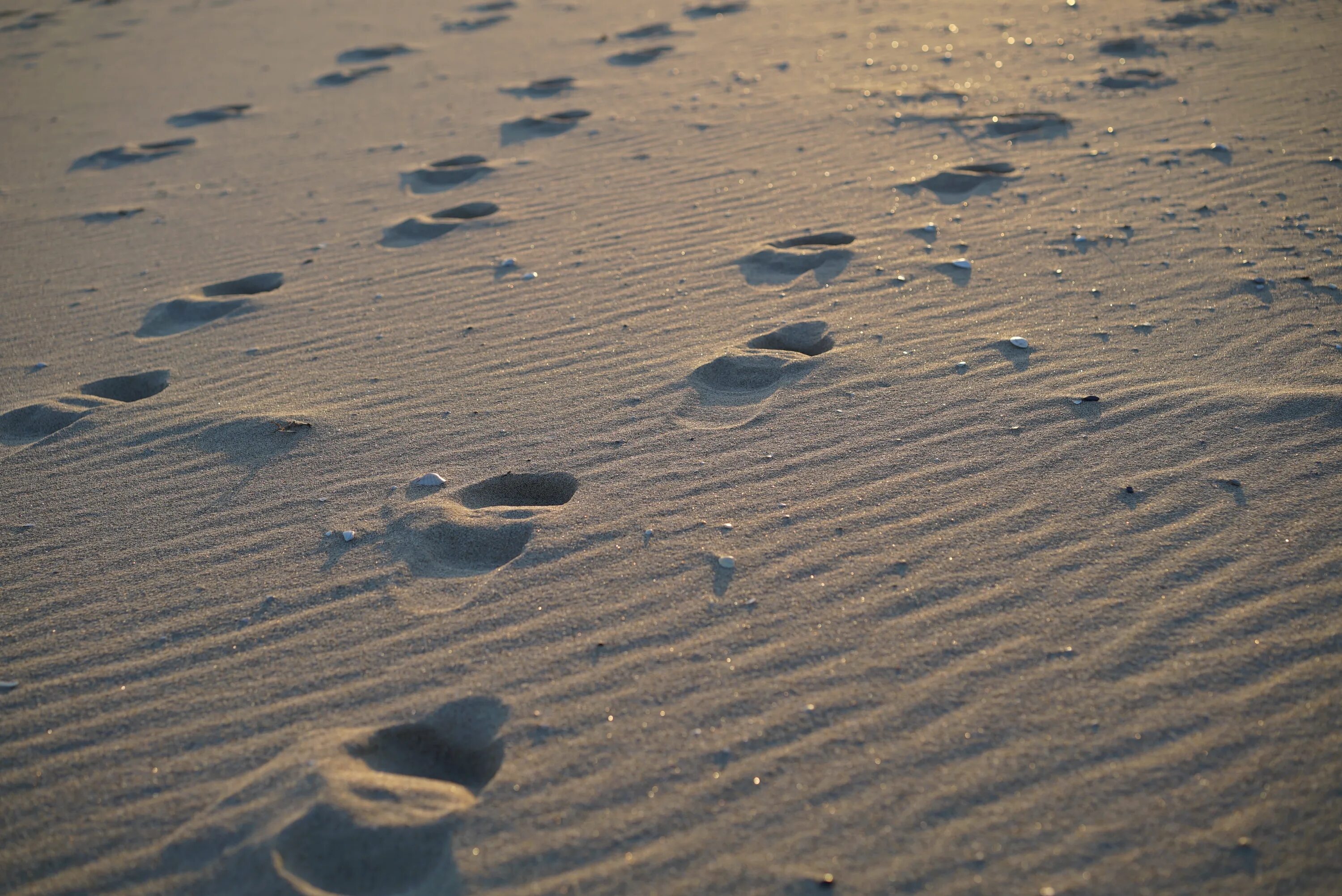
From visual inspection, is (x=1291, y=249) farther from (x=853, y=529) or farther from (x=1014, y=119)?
(x=853, y=529)

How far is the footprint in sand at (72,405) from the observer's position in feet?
11.6

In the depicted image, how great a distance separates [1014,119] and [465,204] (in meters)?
3.48

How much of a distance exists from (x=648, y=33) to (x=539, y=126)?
2.98m

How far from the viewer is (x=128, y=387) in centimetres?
379

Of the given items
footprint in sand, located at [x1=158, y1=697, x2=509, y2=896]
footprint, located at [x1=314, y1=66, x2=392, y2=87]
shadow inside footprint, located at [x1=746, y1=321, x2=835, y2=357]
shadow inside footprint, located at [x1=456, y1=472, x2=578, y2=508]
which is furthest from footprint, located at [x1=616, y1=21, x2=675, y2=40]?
footprint in sand, located at [x1=158, y1=697, x2=509, y2=896]

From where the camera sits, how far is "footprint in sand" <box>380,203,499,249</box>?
491 centimetres

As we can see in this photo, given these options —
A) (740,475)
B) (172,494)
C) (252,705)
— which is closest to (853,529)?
(740,475)

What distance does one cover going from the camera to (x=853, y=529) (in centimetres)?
272

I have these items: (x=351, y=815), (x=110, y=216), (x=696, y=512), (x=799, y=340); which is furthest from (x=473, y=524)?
(x=110, y=216)

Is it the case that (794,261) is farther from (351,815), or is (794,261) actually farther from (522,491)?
(351,815)

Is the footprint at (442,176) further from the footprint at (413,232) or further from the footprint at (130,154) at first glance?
the footprint at (130,154)

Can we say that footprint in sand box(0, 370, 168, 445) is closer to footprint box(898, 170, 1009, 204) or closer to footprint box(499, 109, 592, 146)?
footprint box(499, 109, 592, 146)

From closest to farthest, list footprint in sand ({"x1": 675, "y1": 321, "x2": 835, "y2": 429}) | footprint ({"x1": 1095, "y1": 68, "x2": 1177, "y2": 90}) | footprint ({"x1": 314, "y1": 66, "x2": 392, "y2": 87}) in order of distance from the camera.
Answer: footprint in sand ({"x1": 675, "y1": 321, "x2": 835, "y2": 429}), footprint ({"x1": 1095, "y1": 68, "x2": 1177, "y2": 90}), footprint ({"x1": 314, "y1": 66, "x2": 392, "y2": 87})

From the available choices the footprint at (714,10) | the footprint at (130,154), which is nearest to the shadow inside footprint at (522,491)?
the footprint at (130,154)
